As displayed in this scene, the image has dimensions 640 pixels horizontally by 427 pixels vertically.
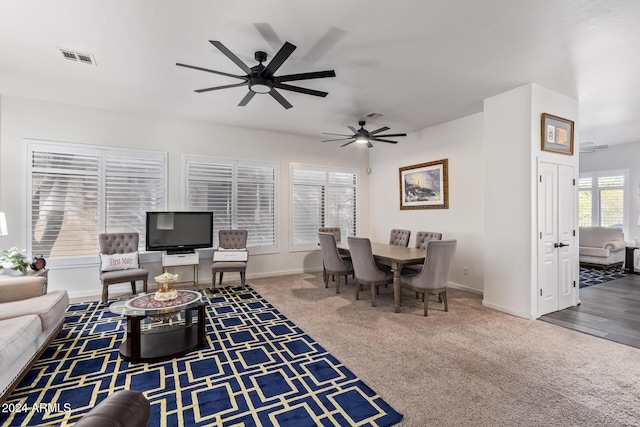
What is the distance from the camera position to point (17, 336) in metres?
2.29

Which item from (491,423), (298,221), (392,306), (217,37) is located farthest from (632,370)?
(298,221)

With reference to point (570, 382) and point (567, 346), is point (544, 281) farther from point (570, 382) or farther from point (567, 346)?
point (570, 382)

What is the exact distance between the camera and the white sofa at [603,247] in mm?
6953

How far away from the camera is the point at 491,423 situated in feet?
6.43

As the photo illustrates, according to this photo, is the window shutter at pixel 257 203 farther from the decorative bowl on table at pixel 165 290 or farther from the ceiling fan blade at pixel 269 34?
the ceiling fan blade at pixel 269 34

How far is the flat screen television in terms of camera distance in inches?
196

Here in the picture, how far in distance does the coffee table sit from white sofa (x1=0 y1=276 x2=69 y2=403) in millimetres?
550

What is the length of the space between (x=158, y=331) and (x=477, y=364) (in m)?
3.24

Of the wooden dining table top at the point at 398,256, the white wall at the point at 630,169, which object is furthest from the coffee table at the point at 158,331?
the white wall at the point at 630,169

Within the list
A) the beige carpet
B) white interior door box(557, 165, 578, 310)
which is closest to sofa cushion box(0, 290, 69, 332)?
the beige carpet

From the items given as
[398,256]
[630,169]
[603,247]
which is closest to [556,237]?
[398,256]

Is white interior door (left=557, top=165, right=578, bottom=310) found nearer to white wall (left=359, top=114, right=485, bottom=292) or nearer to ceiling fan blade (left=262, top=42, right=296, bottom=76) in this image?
white wall (left=359, top=114, right=485, bottom=292)

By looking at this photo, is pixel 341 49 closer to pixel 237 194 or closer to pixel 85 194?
pixel 237 194

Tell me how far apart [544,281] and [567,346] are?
111cm
